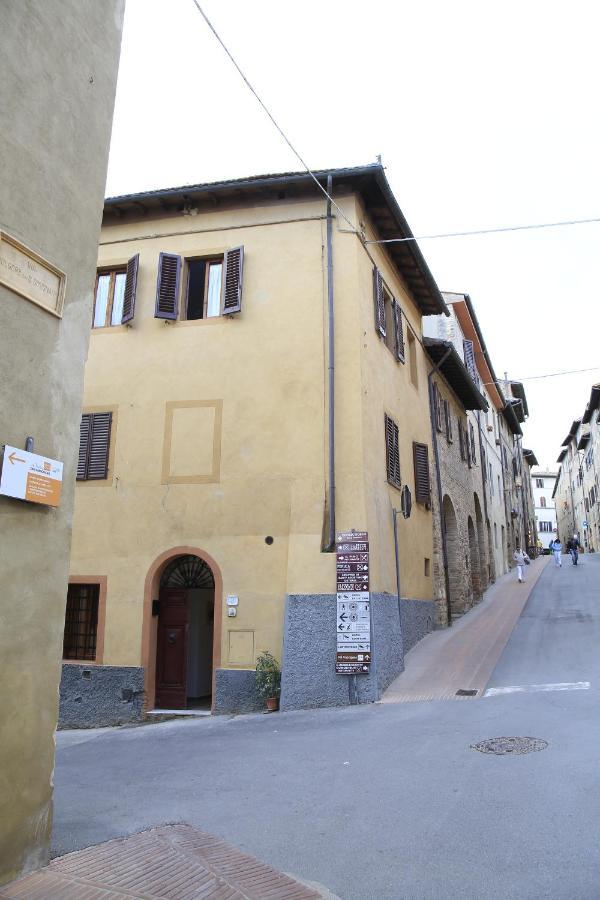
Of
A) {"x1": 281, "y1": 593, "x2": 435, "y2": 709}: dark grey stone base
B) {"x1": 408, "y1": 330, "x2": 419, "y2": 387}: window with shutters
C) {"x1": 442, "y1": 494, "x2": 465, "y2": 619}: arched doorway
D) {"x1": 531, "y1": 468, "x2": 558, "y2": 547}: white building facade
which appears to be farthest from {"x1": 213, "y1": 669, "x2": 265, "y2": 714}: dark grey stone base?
{"x1": 531, "y1": 468, "x2": 558, "y2": 547}: white building facade

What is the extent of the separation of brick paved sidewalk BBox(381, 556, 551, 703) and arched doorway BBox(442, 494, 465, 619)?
421 millimetres

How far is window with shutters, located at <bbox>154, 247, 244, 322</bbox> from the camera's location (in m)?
13.1

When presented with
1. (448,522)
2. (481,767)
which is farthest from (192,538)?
(448,522)

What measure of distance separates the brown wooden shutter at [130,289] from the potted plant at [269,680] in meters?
7.13

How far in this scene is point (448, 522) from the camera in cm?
1986

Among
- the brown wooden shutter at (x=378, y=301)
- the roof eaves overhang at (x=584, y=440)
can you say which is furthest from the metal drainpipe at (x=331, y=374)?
the roof eaves overhang at (x=584, y=440)

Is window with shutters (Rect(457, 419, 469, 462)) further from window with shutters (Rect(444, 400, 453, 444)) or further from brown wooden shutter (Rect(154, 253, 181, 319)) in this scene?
brown wooden shutter (Rect(154, 253, 181, 319))

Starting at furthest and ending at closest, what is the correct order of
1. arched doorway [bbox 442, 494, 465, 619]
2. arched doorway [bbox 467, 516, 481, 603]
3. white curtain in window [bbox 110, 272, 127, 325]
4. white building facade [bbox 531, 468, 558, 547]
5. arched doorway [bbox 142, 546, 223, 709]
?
white building facade [bbox 531, 468, 558, 547], arched doorway [bbox 467, 516, 481, 603], arched doorway [bbox 442, 494, 465, 619], white curtain in window [bbox 110, 272, 127, 325], arched doorway [bbox 142, 546, 223, 709]

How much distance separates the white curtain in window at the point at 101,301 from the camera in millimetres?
13891

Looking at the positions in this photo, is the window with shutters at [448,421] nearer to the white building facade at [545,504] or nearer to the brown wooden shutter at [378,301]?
the brown wooden shutter at [378,301]

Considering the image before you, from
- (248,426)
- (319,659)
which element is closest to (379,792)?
(319,659)

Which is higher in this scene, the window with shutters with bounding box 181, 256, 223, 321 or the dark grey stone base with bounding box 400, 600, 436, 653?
the window with shutters with bounding box 181, 256, 223, 321

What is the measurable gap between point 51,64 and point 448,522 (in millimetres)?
16641

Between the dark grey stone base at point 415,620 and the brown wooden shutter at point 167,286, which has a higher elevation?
the brown wooden shutter at point 167,286
